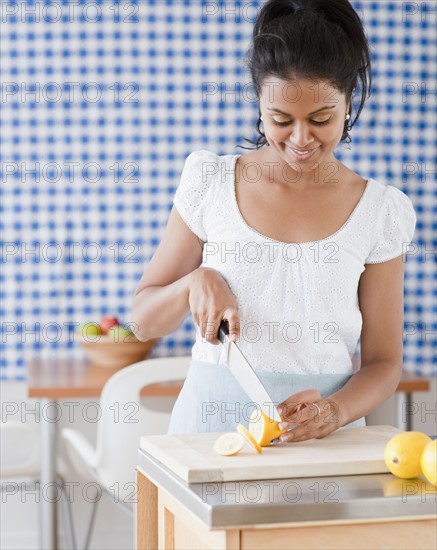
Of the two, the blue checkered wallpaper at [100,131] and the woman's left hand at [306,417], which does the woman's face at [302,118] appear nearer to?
the woman's left hand at [306,417]

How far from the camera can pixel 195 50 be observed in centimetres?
309

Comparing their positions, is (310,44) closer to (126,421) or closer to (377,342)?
(377,342)

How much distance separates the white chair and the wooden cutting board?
1185mm

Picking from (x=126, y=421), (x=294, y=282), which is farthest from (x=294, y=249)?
(x=126, y=421)

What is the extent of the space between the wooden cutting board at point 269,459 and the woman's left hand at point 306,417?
0.01 metres

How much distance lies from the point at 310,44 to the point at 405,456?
59 cm

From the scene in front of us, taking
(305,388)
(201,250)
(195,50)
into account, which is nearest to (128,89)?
(195,50)

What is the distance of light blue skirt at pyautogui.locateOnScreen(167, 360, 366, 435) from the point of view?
1377 mm

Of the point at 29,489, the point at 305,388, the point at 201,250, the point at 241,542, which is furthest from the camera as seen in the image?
the point at 29,489

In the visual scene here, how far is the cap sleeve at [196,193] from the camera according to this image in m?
1.44

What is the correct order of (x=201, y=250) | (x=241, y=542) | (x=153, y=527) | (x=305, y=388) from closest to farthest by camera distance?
1. (x=241, y=542)
2. (x=153, y=527)
3. (x=305, y=388)
4. (x=201, y=250)

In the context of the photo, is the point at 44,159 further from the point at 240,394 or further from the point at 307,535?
the point at 307,535

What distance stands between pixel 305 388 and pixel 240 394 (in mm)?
96

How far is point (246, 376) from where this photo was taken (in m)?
1.27
